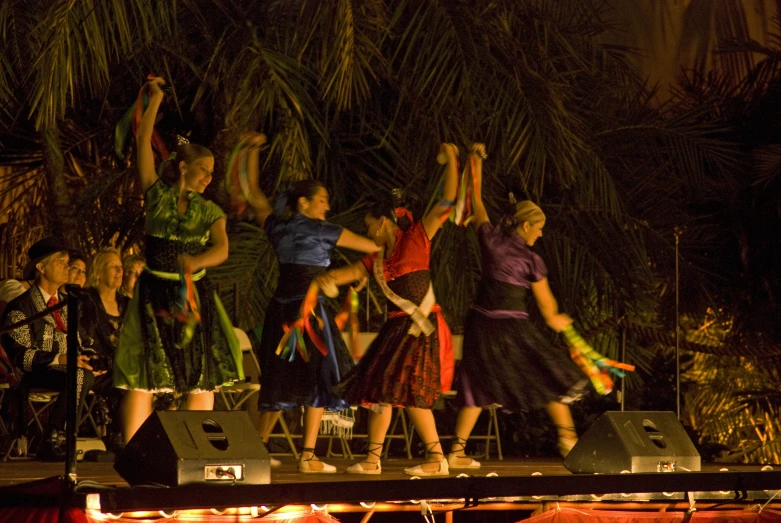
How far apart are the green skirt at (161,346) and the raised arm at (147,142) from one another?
42cm

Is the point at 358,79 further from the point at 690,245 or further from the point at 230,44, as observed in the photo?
the point at 690,245

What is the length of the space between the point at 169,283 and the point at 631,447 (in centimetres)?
226

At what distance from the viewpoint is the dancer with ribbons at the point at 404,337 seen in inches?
253

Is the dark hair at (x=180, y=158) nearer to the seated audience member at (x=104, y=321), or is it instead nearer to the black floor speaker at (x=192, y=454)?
the black floor speaker at (x=192, y=454)

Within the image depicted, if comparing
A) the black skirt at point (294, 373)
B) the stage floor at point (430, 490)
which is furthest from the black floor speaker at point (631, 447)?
the black skirt at point (294, 373)

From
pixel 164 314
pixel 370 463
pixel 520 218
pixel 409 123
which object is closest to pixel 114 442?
pixel 370 463

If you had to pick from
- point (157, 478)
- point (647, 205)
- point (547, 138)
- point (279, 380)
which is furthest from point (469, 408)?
point (647, 205)

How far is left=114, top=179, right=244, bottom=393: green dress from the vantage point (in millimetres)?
5902

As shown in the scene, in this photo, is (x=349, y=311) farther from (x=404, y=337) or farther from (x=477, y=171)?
(x=477, y=171)

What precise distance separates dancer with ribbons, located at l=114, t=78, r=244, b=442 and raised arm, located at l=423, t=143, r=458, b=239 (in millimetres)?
1093

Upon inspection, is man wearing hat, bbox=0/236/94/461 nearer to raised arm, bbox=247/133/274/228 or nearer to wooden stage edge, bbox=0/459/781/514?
wooden stage edge, bbox=0/459/781/514

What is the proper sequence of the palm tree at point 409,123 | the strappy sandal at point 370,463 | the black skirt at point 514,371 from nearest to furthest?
the strappy sandal at point 370,463
the black skirt at point 514,371
the palm tree at point 409,123

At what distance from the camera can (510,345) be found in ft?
22.5

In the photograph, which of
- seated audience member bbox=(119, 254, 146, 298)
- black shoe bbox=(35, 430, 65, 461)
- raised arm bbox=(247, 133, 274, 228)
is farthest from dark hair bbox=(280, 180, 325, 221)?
black shoe bbox=(35, 430, 65, 461)
